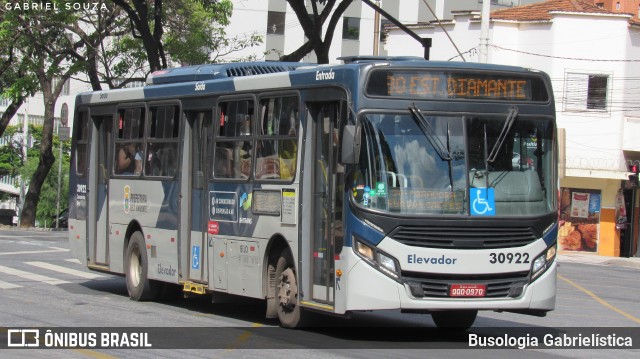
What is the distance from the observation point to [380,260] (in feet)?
37.8

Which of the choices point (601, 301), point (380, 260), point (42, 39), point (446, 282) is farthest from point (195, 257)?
point (42, 39)

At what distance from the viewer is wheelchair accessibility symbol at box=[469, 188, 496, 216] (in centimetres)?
1168

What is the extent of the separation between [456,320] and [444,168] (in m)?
2.62

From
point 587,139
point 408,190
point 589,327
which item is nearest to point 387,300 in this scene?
point 408,190

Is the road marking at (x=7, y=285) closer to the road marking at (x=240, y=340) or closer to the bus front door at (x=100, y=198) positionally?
the bus front door at (x=100, y=198)

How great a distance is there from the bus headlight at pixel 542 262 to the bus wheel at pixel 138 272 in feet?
22.4

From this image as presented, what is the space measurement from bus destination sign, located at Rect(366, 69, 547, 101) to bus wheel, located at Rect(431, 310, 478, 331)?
2.81m

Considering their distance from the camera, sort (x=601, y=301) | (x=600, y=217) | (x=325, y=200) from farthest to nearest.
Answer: (x=600, y=217)
(x=601, y=301)
(x=325, y=200)

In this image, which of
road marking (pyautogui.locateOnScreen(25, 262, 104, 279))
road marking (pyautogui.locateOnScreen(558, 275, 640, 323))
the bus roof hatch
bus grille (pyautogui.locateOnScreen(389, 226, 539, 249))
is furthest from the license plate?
road marking (pyautogui.locateOnScreen(25, 262, 104, 279))

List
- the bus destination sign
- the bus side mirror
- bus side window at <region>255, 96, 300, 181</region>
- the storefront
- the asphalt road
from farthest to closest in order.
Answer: the storefront
bus side window at <region>255, 96, 300, 181</region>
the bus destination sign
the bus side mirror
the asphalt road

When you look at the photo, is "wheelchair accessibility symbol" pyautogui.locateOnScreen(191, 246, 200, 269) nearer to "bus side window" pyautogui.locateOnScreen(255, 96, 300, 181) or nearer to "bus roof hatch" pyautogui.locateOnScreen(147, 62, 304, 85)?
"bus side window" pyautogui.locateOnScreen(255, 96, 300, 181)

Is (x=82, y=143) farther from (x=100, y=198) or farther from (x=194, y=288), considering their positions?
(x=194, y=288)

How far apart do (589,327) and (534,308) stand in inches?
123

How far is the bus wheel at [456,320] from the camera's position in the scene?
13.4 m
